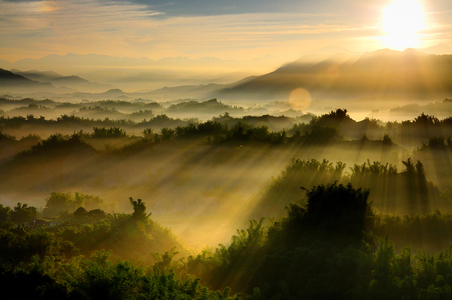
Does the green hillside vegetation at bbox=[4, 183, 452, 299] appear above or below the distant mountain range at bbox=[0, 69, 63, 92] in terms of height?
below

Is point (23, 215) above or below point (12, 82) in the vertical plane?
below

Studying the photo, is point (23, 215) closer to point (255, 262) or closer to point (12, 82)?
point (255, 262)

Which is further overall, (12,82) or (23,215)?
(12,82)

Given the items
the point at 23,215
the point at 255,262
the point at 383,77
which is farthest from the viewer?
the point at 383,77

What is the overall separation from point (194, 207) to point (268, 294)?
1218cm

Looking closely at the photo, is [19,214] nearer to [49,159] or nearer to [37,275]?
[37,275]

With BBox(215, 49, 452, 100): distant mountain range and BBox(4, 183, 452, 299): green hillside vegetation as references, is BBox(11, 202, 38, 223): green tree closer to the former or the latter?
BBox(4, 183, 452, 299): green hillside vegetation

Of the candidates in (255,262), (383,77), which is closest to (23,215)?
(255,262)

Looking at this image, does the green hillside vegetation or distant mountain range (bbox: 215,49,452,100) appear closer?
the green hillside vegetation

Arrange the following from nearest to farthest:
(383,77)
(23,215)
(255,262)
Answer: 1. (255,262)
2. (23,215)
3. (383,77)

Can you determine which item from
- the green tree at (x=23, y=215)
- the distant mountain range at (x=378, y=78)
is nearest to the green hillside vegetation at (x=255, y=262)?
the green tree at (x=23, y=215)

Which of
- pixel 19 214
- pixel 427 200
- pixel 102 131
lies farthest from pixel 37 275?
pixel 102 131

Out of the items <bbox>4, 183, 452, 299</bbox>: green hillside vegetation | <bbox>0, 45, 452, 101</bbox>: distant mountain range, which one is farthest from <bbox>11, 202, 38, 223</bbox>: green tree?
<bbox>0, 45, 452, 101</bbox>: distant mountain range

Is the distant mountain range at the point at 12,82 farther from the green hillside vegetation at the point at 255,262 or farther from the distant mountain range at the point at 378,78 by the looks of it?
the green hillside vegetation at the point at 255,262
